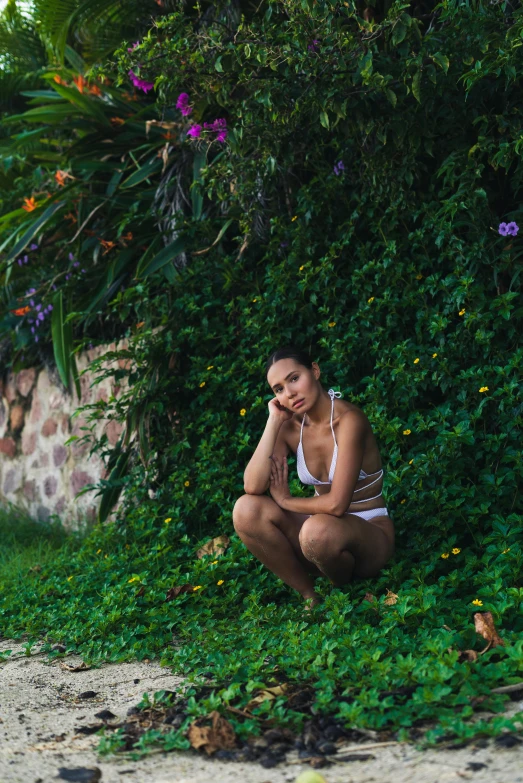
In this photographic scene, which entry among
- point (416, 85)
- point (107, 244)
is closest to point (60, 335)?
point (107, 244)

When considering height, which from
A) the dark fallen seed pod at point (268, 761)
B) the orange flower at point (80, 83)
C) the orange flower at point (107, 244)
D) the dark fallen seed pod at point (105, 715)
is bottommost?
the dark fallen seed pod at point (268, 761)

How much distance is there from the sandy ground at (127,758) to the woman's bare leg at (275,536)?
65 cm

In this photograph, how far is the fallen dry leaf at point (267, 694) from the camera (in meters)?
2.36

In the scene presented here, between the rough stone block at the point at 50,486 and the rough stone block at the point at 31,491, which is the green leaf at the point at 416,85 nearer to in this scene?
the rough stone block at the point at 50,486

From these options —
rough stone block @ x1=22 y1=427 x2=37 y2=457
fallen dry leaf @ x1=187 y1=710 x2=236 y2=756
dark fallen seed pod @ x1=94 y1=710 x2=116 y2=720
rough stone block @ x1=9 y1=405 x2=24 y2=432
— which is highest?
rough stone block @ x1=9 y1=405 x2=24 y2=432

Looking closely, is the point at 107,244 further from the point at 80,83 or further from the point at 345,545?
the point at 345,545

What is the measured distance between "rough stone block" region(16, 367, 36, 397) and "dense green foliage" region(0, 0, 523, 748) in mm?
1306

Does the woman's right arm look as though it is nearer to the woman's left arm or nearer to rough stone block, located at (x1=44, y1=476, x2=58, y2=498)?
the woman's left arm

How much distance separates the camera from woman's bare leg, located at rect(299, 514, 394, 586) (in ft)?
10.4

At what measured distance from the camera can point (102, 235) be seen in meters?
5.93

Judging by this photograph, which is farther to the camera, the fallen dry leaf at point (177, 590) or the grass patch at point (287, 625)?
the fallen dry leaf at point (177, 590)

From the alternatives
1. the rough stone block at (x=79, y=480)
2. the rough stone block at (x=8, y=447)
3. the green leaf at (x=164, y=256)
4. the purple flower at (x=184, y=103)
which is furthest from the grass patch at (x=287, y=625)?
the purple flower at (x=184, y=103)

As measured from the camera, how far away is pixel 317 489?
3566 millimetres

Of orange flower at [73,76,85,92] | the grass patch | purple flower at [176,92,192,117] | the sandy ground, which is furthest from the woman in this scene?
orange flower at [73,76,85,92]
